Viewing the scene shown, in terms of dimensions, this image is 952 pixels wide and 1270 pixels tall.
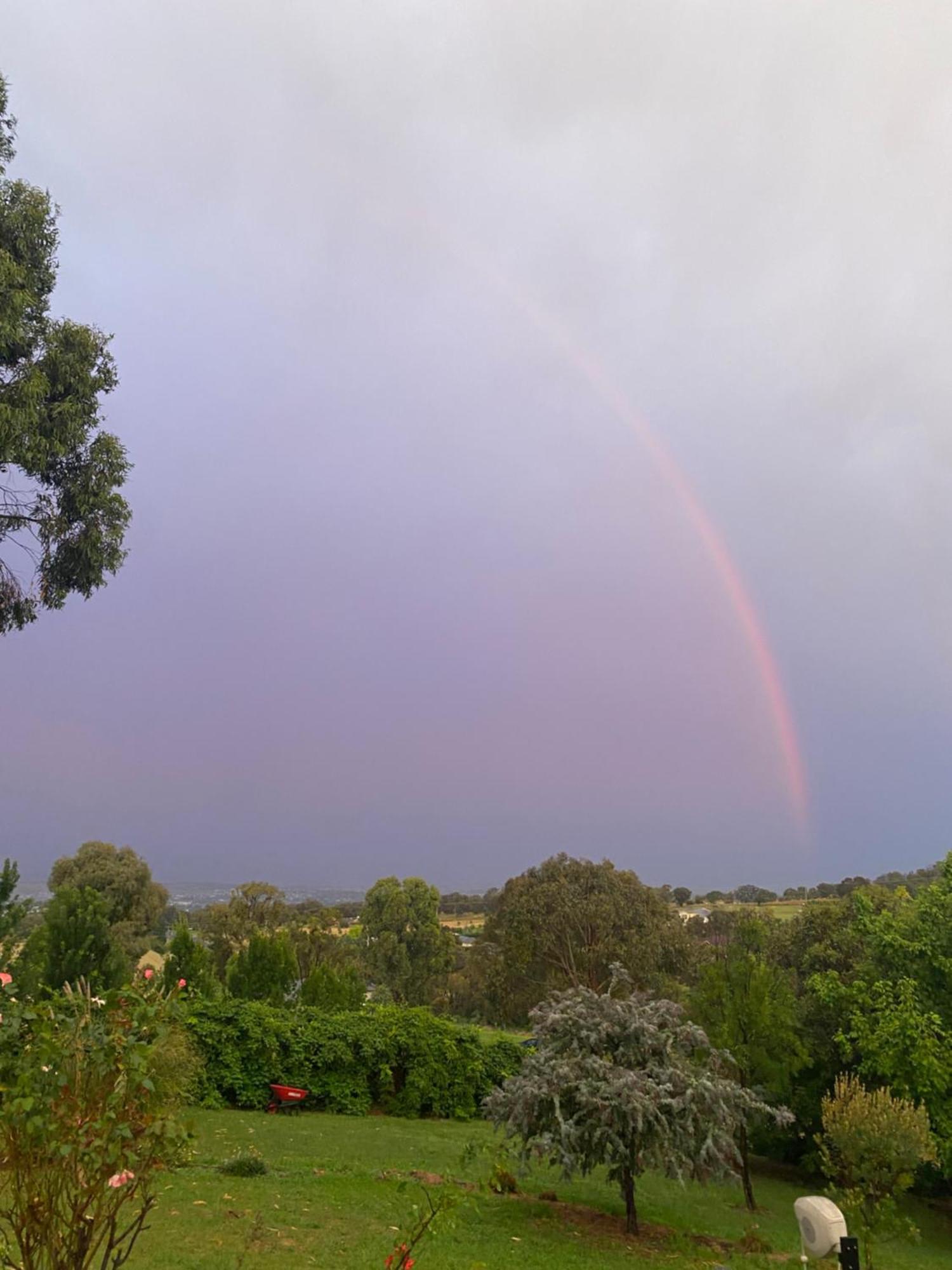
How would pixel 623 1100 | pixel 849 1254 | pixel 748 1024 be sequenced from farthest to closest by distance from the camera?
pixel 748 1024
pixel 623 1100
pixel 849 1254

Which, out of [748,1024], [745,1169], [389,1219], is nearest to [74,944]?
[389,1219]

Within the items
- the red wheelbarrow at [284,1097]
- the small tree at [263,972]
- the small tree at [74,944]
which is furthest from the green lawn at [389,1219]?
the small tree at [263,972]

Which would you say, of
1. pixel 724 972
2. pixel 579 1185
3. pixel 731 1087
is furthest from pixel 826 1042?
pixel 731 1087

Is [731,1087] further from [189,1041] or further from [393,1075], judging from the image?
[393,1075]

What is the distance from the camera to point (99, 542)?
16406mm

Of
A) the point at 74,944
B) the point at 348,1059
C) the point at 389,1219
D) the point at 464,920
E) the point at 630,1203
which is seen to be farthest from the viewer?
the point at 464,920

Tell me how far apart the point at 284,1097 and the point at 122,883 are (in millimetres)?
38998

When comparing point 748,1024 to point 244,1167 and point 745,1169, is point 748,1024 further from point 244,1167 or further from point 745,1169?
point 244,1167

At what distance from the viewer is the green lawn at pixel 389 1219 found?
352 inches

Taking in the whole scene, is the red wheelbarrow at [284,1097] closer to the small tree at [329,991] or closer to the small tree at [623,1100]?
the small tree at [329,991]

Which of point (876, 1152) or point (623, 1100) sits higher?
point (623, 1100)

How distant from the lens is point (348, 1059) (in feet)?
72.0

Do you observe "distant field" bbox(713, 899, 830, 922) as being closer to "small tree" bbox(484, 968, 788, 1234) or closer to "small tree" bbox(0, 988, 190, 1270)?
"small tree" bbox(484, 968, 788, 1234)

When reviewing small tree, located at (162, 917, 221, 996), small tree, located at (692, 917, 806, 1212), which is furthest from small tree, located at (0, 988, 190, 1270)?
small tree, located at (162, 917, 221, 996)
